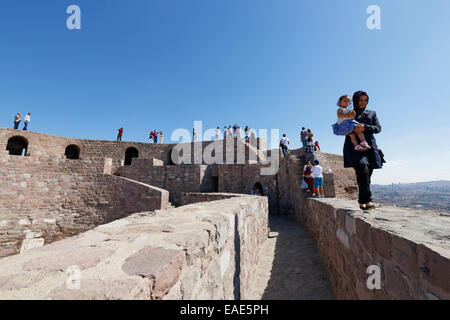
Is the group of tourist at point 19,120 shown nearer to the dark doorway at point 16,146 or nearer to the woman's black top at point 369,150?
the dark doorway at point 16,146

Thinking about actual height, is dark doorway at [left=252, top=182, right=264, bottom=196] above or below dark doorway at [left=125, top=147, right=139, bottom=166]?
below

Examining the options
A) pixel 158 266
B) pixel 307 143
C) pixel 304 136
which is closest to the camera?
pixel 158 266

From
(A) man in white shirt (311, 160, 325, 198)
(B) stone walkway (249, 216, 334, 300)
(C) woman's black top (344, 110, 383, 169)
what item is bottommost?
(B) stone walkway (249, 216, 334, 300)

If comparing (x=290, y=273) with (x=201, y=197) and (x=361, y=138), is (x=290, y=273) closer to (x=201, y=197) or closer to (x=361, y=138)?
(x=361, y=138)

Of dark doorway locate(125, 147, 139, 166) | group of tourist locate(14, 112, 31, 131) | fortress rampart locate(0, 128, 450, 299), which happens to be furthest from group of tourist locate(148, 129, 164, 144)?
fortress rampart locate(0, 128, 450, 299)

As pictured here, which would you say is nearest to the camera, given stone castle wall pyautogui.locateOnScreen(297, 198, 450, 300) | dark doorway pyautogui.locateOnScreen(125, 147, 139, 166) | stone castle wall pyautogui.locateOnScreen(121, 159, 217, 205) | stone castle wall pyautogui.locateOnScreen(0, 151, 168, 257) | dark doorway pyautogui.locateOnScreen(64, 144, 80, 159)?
stone castle wall pyautogui.locateOnScreen(297, 198, 450, 300)

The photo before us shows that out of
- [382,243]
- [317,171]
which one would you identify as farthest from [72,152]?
[382,243]

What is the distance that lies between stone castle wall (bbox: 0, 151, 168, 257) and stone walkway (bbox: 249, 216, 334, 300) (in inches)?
255

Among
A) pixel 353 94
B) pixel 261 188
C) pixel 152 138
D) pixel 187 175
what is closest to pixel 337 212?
pixel 353 94

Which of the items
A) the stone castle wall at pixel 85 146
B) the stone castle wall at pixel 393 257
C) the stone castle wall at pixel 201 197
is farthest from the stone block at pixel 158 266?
the stone castle wall at pixel 85 146

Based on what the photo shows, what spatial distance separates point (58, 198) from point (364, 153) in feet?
41.0

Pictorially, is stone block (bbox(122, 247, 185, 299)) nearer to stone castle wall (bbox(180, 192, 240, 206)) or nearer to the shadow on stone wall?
the shadow on stone wall

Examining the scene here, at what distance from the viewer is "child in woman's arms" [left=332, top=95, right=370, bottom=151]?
251 centimetres

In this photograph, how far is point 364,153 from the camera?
2572 millimetres
